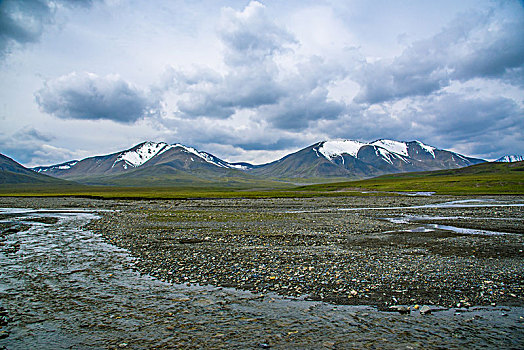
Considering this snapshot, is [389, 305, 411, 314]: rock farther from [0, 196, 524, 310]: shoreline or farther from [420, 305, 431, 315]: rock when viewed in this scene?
[420, 305, 431, 315]: rock

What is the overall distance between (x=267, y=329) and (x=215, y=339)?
5.81 ft

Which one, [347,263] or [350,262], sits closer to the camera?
[347,263]

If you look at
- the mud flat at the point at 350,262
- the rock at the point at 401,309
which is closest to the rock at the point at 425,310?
the rock at the point at 401,309

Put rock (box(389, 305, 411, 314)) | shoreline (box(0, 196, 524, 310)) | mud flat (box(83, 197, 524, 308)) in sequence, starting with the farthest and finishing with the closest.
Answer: mud flat (box(83, 197, 524, 308)) < shoreline (box(0, 196, 524, 310)) < rock (box(389, 305, 411, 314))

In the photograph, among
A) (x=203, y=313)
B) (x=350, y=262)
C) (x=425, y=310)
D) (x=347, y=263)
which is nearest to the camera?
(x=425, y=310)

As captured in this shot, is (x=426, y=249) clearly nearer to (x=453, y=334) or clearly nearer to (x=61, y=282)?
(x=453, y=334)

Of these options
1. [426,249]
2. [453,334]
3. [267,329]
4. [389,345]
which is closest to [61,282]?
[267,329]

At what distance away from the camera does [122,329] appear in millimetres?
10695

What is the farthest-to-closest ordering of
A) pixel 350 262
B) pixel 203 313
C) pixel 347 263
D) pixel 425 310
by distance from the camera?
pixel 350 262, pixel 347 263, pixel 203 313, pixel 425 310

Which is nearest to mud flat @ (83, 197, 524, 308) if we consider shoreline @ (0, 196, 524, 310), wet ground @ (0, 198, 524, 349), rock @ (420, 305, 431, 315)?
shoreline @ (0, 196, 524, 310)

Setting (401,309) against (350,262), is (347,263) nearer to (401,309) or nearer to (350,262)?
(350,262)

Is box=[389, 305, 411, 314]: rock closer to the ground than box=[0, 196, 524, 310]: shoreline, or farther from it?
closer to the ground

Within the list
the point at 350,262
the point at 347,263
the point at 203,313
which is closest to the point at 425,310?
the point at 347,263

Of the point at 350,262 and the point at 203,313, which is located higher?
the point at 350,262
